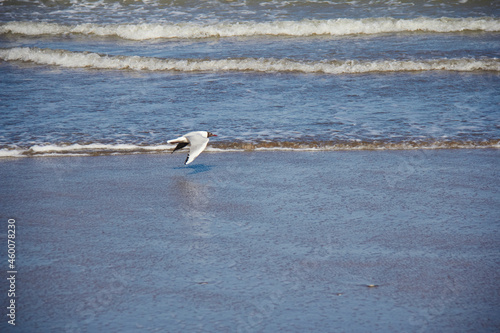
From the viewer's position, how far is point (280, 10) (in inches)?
660

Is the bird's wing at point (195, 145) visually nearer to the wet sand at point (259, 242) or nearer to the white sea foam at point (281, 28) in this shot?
the wet sand at point (259, 242)

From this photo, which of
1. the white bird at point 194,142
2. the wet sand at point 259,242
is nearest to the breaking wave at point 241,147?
the wet sand at point 259,242

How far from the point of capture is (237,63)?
11.1 metres

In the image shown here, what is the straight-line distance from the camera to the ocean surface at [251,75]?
7.03 m

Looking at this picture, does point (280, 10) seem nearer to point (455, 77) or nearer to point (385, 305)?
point (455, 77)

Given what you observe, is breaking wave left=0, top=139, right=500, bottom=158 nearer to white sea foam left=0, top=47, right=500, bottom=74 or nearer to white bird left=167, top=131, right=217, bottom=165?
white bird left=167, top=131, right=217, bottom=165

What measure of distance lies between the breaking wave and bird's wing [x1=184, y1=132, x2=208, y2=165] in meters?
0.81

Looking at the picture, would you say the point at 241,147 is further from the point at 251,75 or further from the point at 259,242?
the point at 251,75

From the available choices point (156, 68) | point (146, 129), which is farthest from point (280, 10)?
point (146, 129)

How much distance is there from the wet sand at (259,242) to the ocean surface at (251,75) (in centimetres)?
76

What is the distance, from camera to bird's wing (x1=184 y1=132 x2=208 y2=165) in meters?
5.59

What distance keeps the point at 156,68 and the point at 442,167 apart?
7156mm

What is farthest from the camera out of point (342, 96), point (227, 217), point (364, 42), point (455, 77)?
point (364, 42)

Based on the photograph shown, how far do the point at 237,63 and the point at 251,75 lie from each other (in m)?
0.79
